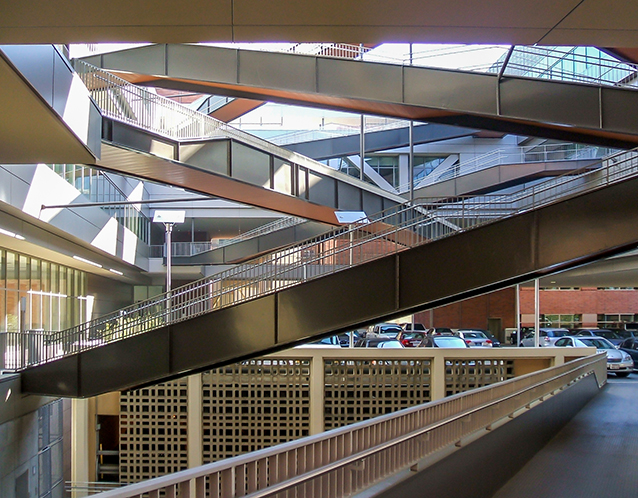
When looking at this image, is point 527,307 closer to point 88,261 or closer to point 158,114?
point 88,261

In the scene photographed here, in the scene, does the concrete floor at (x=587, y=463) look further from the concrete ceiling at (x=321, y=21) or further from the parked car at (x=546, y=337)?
the parked car at (x=546, y=337)

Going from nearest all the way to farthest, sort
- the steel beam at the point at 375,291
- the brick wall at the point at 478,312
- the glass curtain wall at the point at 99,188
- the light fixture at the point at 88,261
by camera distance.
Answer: the steel beam at the point at 375,291, the glass curtain wall at the point at 99,188, the light fixture at the point at 88,261, the brick wall at the point at 478,312

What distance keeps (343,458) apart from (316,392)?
46.9 ft

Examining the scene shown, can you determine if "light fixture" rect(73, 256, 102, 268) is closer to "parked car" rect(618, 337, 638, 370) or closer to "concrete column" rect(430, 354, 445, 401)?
"concrete column" rect(430, 354, 445, 401)

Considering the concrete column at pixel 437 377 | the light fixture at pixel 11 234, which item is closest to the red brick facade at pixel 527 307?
the concrete column at pixel 437 377

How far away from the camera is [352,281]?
12969mm

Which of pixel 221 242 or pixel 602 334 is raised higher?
pixel 221 242

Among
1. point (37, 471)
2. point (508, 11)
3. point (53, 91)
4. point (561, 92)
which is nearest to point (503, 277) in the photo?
point (561, 92)

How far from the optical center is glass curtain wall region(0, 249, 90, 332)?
20766 mm

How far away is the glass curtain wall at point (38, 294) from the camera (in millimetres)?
20766

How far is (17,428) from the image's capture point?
50.1ft

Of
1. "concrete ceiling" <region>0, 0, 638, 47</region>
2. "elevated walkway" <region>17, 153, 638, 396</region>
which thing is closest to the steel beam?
"elevated walkway" <region>17, 153, 638, 396</region>

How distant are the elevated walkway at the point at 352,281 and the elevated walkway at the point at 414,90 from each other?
7.50 feet

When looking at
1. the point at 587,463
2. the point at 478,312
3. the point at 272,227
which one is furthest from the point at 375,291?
the point at 478,312
